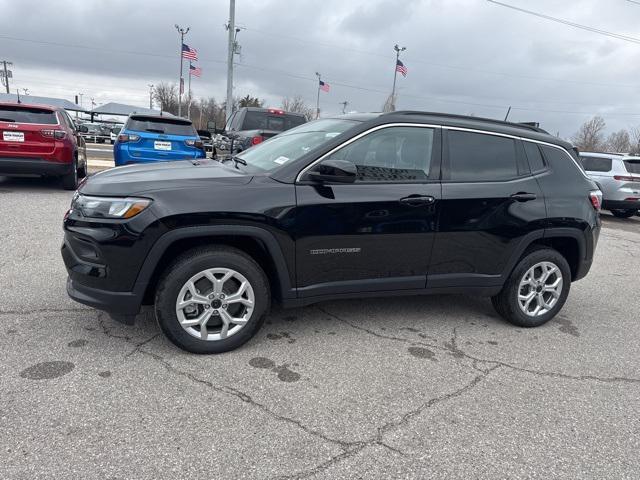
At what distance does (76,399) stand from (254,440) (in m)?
1.07

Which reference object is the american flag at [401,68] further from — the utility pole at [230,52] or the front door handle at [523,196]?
the front door handle at [523,196]

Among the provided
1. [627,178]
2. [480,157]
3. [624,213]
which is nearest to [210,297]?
[480,157]

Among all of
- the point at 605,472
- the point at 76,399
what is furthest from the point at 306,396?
the point at 605,472

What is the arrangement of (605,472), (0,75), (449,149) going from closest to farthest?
(605,472)
(449,149)
(0,75)

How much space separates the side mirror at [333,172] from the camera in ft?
10.8

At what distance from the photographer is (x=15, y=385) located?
9.25 feet

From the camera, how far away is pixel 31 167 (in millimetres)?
8484

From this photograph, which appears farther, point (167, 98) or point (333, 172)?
point (167, 98)

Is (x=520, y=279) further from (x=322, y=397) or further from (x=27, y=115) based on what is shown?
(x=27, y=115)

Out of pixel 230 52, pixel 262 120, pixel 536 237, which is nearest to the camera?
pixel 536 237

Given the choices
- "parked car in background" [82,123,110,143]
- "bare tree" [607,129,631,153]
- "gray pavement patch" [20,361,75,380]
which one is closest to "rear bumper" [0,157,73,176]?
"gray pavement patch" [20,361,75,380]

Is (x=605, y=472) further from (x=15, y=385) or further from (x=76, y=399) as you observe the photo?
(x=15, y=385)

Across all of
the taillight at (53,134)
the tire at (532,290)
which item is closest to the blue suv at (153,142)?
the taillight at (53,134)

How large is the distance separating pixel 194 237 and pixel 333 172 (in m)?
1.02
